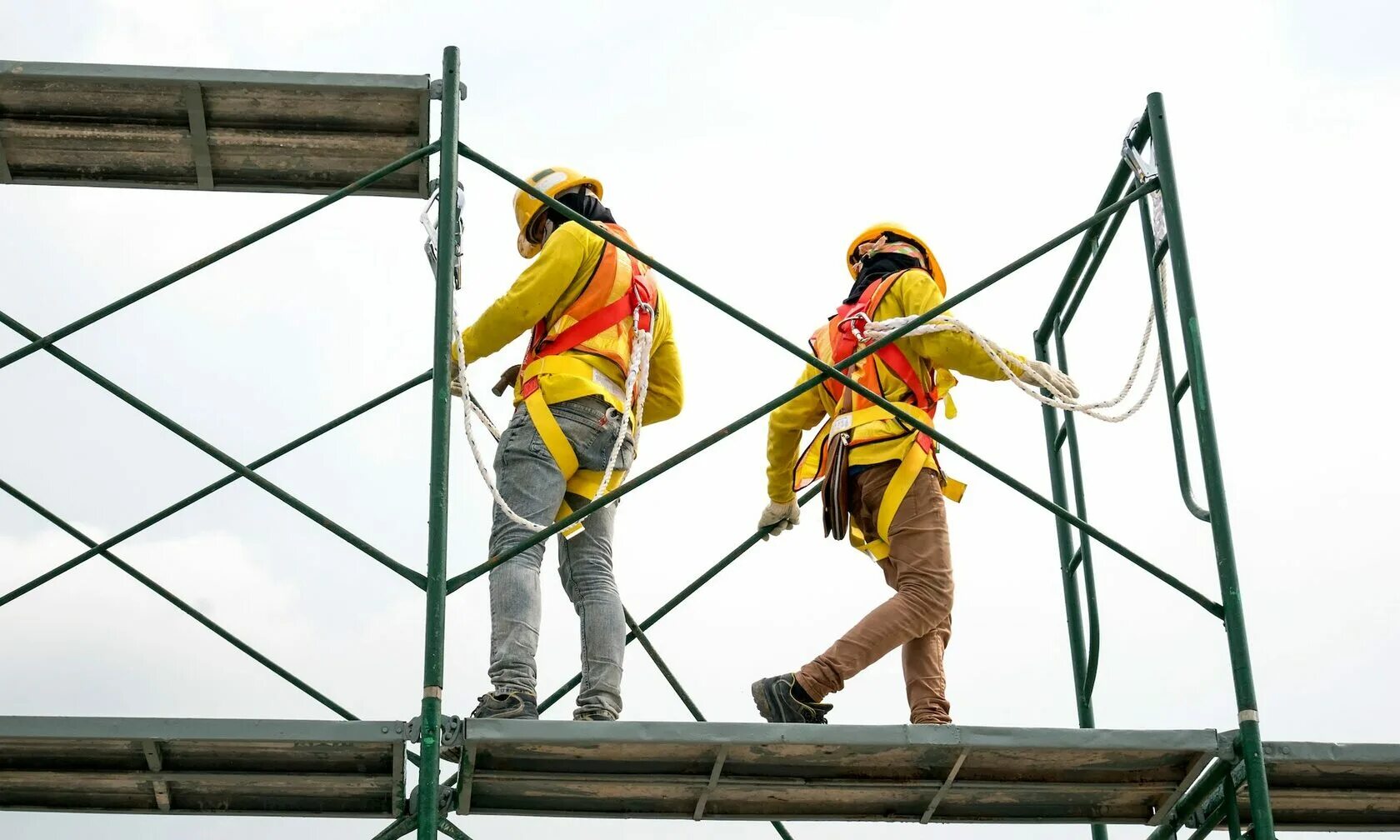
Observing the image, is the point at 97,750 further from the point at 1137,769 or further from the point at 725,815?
the point at 1137,769

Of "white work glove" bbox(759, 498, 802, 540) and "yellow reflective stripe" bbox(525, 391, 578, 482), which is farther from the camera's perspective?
"white work glove" bbox(759, 498, 802, 540)

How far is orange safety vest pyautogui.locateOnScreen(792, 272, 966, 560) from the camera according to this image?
321 inches

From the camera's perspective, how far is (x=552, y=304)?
7938 mm

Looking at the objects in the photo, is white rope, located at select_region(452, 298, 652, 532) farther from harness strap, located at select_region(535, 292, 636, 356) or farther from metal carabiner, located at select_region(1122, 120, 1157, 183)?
metal carabiner, located at select_region(1122, 120, 1157, 183)

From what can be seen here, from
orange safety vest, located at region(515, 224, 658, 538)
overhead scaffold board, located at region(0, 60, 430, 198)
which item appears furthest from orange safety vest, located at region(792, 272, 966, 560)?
overhead scaffold board, located at region(0, 60, 430, 198)

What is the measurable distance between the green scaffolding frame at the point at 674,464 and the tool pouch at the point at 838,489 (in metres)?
0.34

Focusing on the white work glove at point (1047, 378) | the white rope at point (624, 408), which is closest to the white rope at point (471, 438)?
the white rope at point (624, 408)

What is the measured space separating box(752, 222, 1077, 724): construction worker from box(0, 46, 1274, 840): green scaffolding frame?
28 cm

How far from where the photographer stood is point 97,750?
287 inches

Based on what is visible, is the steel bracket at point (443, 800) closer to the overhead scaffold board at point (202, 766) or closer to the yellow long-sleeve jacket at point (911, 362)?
the overhead scaffold board at point (202, 766)

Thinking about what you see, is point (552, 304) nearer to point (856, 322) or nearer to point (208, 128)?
point (856, 322)

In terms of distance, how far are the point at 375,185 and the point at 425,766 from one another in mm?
2884

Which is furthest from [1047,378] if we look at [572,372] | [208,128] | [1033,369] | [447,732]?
[208,128]

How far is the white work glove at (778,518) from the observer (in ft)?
29.8
